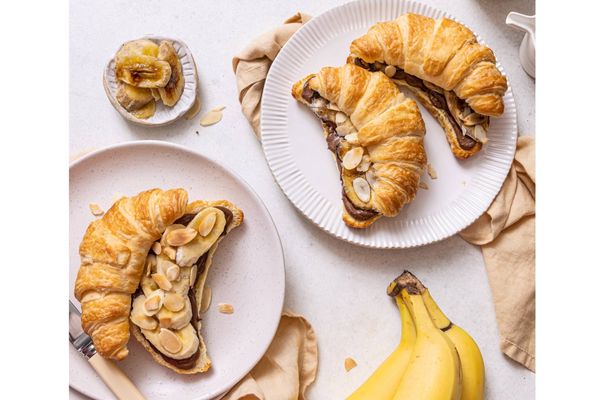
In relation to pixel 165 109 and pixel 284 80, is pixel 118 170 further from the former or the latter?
pixel 284 80

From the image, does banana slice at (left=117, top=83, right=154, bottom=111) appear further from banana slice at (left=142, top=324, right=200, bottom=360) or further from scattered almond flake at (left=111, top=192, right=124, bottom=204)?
banana slice at (left=142, top=324, right=200, bottom=360)

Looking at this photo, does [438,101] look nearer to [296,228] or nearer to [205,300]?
[296,228]

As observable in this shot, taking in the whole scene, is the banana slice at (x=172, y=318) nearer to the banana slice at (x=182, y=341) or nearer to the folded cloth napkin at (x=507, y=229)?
the banana slice at (x=182, y=341)

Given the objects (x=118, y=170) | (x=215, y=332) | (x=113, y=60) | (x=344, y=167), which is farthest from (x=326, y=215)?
(x=113, y=60)

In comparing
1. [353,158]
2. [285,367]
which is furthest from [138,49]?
[285,367]

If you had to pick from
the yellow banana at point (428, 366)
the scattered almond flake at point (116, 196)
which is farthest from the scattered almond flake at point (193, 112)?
the yellow banana at point (428, 366)

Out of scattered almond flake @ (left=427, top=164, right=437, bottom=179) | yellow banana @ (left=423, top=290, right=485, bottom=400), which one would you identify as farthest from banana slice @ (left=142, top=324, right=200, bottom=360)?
scattered almond flake @ (left=427, top=164, right=437, bottom=179)
